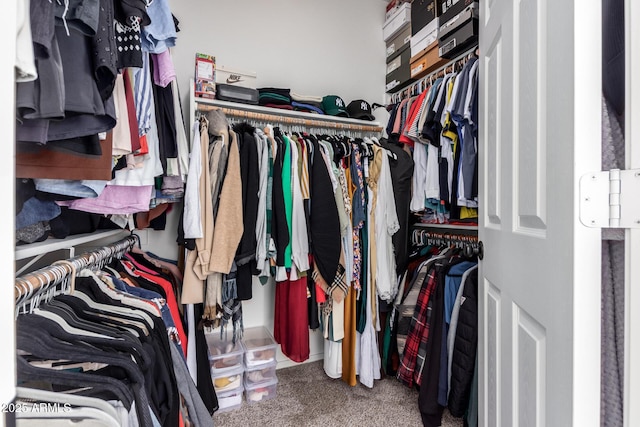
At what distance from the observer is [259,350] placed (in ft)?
5.64

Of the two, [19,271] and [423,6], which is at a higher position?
[423,6]

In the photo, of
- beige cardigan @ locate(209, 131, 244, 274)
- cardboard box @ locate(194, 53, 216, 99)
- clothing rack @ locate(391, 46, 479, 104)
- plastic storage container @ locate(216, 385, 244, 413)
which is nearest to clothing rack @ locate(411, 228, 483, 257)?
clothing rack @ locate(391, 46, 479, 104)

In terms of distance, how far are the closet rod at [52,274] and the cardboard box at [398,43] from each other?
222cm

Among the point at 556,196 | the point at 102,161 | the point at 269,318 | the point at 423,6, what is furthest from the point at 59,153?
the point at 423,6

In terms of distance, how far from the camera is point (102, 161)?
0.69 metres

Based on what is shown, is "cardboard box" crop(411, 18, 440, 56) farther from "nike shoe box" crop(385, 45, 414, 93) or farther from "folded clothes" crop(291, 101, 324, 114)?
"folded clothes" crop(291, 101, 324, 114)

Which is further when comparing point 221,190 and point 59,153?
point 221,190

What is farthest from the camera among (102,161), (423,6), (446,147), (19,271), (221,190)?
(423,6)

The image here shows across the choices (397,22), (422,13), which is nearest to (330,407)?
(422,13)

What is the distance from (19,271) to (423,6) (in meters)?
2.35

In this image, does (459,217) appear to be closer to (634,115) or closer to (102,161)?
(634,115)

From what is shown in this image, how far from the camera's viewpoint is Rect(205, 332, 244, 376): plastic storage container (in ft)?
5.33

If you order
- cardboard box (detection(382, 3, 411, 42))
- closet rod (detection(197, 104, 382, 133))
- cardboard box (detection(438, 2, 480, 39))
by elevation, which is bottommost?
closet rod (detection(197, 104, 382, 133))

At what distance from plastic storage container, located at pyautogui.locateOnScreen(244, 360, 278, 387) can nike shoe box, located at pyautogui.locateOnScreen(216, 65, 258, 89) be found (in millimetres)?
1641
